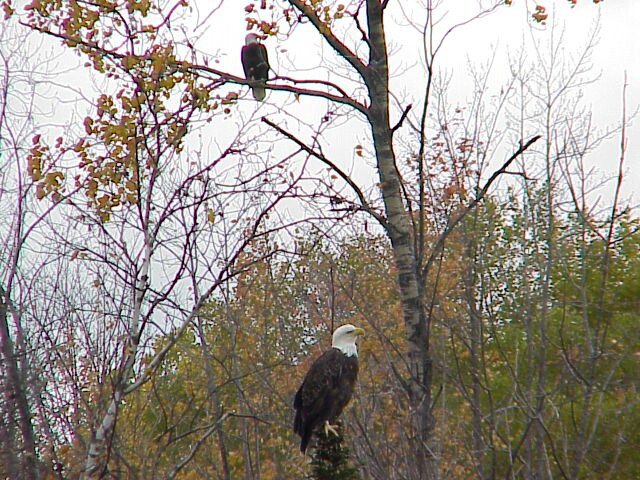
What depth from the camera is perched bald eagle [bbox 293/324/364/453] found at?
5562mm

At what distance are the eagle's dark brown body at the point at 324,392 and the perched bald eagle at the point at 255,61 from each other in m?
2.25

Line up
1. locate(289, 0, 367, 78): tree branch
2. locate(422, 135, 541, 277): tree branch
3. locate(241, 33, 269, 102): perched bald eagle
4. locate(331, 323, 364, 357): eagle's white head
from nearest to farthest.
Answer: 1. locate(422, 135, 541, 277): tree branch
2. locate(289, 0, 367, 78): tree branch
3. locate(331, 323, 364, 357): eagle's white head
4. locate(241, 33, 269, 102): perched bald eagle

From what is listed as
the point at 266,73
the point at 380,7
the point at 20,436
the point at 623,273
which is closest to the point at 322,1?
the point at 380,7

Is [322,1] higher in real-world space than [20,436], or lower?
higher

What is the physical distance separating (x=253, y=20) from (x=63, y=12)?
4.70 ft

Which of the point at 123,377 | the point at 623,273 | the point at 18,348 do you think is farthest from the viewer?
the point at 623,273

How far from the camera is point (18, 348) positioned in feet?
15.9

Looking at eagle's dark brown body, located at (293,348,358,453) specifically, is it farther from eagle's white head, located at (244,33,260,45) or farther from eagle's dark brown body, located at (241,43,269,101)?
eagle's white head, located at (244,33,260,45)

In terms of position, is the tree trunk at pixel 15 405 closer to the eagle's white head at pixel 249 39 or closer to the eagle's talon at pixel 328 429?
the eagle's talon at pixel 328 429

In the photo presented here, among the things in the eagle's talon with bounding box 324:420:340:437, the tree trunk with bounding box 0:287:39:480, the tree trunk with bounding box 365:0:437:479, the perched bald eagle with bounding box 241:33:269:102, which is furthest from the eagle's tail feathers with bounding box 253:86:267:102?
the eagle's talon with bounding box 324:420:340:437

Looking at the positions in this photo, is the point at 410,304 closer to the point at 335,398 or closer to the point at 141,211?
the point at 335,398

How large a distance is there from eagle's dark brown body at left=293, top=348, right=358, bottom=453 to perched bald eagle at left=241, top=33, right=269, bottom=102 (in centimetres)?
225

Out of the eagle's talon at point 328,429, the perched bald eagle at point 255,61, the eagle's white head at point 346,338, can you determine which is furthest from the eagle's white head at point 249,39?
the eagle's talon at point 328,429

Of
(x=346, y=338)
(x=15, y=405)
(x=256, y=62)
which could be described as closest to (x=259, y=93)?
(x=256, y=62)
